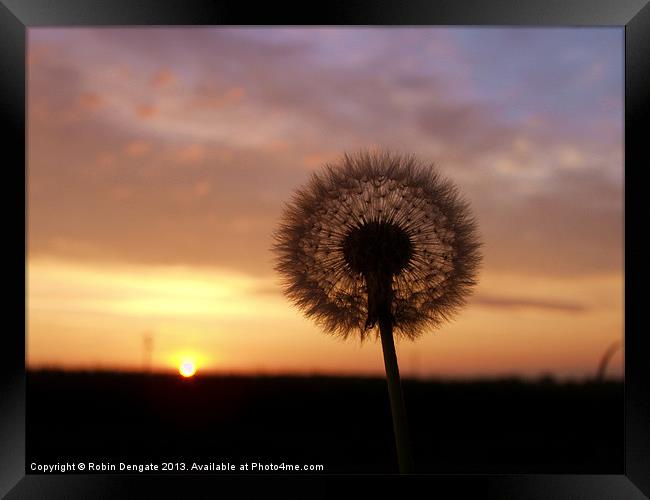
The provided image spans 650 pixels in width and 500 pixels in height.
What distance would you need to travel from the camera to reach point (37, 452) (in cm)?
327

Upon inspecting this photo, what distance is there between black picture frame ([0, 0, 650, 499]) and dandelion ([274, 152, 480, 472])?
24.5 inches

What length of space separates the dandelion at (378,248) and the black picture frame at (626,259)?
623 millimetres

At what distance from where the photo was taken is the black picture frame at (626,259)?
3236 mm

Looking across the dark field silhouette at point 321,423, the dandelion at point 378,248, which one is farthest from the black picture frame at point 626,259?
the dandelion at point 378,248

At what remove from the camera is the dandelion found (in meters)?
3.63

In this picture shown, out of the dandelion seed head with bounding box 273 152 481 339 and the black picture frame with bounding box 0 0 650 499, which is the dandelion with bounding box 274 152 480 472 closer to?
the dandelion seed head with bounding box 273 152 481 339

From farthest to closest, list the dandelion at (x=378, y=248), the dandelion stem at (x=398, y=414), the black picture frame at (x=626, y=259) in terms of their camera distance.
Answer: the dandelion at (x=378, y=248) < the dandelion stem at (x=398, y=414) < the black picture frame at (x=626, y=259)

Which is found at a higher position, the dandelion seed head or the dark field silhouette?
the dandelion seed head

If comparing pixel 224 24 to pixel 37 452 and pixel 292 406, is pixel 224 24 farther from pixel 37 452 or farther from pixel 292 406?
pixel 37 452

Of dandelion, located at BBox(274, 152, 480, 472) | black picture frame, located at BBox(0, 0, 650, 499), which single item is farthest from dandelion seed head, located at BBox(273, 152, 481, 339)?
black picture frame, located at BBox(0, 0, 650, 499)

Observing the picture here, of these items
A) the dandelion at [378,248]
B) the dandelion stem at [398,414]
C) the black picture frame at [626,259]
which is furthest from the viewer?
the dandelion at [378,248]

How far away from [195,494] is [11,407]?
2.58 ft

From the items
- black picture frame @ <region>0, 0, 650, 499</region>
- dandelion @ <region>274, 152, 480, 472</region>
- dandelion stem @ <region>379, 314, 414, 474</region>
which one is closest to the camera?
black picture frame @ <region>0, 0, 650, 499</region>

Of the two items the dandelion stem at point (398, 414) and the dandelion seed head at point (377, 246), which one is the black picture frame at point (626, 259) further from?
the dandelion seed head at point (377, 246)
